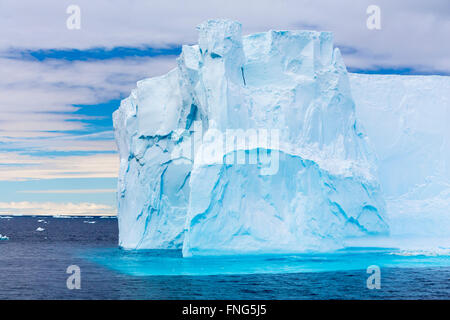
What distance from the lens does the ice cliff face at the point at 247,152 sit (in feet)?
79.5

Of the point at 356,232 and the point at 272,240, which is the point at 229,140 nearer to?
the point at 272,240

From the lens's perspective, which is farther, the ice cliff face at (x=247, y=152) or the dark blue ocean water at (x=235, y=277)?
the ice cliff face at (x=247, y=152)

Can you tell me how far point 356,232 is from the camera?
27.4 metres

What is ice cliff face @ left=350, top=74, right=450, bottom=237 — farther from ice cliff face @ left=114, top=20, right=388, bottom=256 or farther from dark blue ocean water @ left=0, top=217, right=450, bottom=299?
dark blue ocean water @ left=0, top=217, right=450, bottom=299

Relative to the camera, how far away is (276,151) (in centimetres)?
2448

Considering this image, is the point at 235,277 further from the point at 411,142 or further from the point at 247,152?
the point at 411,142

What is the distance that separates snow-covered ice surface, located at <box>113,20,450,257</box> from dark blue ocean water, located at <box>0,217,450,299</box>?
4.45 ft

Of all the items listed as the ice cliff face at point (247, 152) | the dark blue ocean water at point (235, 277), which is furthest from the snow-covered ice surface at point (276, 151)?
the dark blue ocean water at point (235, 277)

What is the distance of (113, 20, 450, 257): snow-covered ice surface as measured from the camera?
24312 millimetres

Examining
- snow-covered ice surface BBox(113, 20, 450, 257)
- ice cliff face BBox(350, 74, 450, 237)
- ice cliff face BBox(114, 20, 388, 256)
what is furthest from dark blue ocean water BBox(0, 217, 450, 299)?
ice cliff face BBox(350, 74, 450, 237)

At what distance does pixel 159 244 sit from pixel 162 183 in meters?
2.78

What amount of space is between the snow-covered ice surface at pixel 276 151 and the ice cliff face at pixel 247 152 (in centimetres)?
5

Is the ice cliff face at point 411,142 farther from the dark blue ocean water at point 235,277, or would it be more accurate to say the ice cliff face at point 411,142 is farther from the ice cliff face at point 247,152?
the dark blue ocean water at point 235,277
